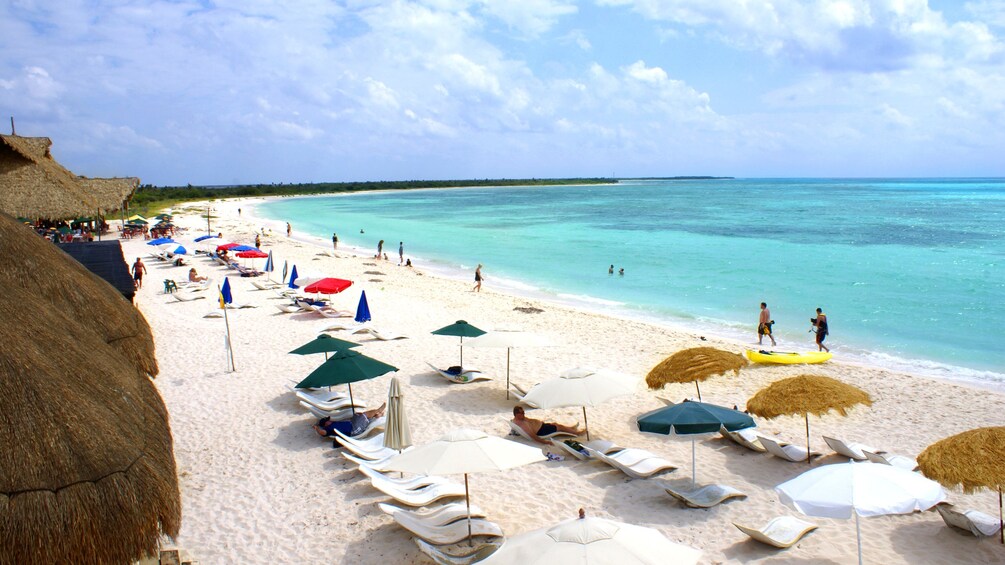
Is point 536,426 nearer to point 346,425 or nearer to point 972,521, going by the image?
point 346,425

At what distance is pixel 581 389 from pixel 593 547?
450 cm

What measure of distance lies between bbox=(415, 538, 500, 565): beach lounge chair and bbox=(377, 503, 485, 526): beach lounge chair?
0.38m

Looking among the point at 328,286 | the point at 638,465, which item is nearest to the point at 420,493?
the point at 638,465

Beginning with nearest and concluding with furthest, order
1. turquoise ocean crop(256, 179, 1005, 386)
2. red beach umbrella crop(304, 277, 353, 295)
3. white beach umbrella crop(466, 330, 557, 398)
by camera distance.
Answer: white beach umbrella crop(466, 330, 557, 398)
red beach umbrella crop(304, 277, 353, 295)
turquoise ocean crop(256, 179, 1005, 386)

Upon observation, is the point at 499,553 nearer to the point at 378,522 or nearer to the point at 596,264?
the point at 378,522

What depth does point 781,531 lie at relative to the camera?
6.66 meters

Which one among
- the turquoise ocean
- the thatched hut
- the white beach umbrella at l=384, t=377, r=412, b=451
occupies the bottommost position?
the turquoise ocean

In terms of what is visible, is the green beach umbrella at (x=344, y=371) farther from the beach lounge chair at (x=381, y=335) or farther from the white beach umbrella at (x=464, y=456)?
the beach lounge chair at (x=381, y=335)

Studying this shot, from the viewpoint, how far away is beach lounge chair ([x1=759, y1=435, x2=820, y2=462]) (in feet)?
28.4

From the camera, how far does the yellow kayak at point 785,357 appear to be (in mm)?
13938

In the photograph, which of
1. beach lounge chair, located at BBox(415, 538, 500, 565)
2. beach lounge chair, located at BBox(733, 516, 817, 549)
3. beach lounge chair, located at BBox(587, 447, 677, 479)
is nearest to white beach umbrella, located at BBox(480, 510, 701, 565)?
beach lounge chair, located at BBox(415, 538, 500, 565)

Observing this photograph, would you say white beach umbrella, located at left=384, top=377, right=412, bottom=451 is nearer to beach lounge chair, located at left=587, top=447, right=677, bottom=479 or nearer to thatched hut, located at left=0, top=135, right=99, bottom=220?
beach lounge chair, located at left=587, top=447, right=677, bottom=479

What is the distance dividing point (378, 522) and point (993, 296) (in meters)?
26.8

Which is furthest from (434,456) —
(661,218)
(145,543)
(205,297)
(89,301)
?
(661,218)
